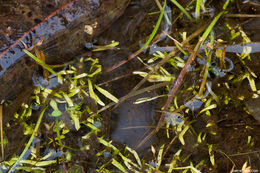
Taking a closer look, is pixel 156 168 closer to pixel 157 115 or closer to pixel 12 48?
pixel 157 115

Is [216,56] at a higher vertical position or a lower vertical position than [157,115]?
higher

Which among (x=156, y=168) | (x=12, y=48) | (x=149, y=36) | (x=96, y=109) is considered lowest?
(x=156, y=168)

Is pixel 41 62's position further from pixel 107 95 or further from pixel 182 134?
pixel 182 134

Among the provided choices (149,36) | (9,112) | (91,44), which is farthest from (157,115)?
(9,112)

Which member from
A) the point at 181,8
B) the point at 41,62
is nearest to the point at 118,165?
the point at 41,62

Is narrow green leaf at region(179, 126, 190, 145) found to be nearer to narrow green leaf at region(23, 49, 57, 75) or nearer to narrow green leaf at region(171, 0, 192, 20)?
narrow green leaf at region(171, 0, 192, 20)

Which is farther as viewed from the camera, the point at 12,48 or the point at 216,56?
the point at 216,56

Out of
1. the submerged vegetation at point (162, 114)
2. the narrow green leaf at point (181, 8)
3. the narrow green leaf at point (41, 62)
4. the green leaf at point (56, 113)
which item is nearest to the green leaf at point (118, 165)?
the submerged vegetation at point (162, 114)
